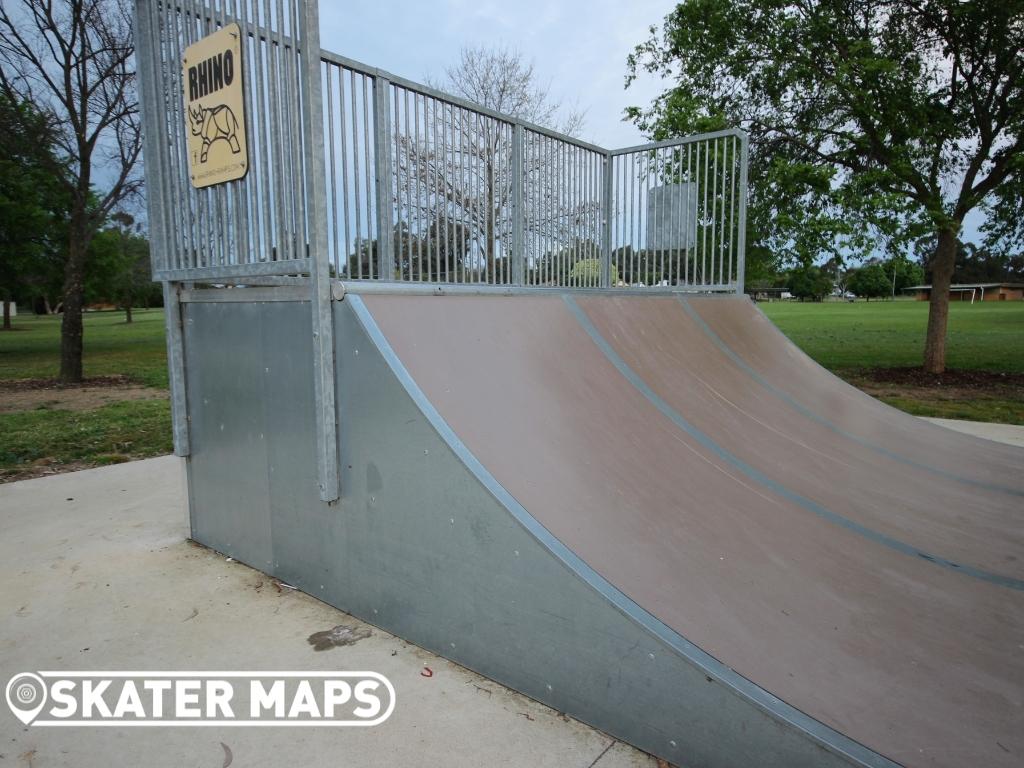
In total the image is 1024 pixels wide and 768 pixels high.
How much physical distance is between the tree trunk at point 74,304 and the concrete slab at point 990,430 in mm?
13888

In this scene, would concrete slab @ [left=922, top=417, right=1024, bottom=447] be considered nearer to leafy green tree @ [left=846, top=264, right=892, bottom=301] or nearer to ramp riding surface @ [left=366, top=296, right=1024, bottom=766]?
ramp riding surface @ [left=366, top=296, right=1024, bottom=766]

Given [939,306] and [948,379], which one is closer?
[948,379]

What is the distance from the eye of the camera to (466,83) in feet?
66.0

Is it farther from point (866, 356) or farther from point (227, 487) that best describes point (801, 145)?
point (227, 487)

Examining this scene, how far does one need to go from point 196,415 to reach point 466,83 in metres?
18.8

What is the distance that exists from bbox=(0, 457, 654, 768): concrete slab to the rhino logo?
226 centimetres

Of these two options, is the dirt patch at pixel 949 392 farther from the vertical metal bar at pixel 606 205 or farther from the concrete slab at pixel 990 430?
the vertical metal bar at pixel 606 205

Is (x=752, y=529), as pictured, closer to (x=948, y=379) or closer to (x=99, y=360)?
(x=948, y=379)

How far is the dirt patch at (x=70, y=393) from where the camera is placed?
10.2 m

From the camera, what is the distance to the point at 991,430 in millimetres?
7484

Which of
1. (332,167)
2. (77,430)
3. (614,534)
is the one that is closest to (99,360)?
(77,430)

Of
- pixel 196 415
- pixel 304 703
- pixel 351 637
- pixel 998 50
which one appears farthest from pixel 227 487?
pixel 998 50

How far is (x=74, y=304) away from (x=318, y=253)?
11.9 metres

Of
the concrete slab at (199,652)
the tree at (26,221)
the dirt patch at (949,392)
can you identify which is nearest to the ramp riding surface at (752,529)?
the concrete slab at (199,652)
